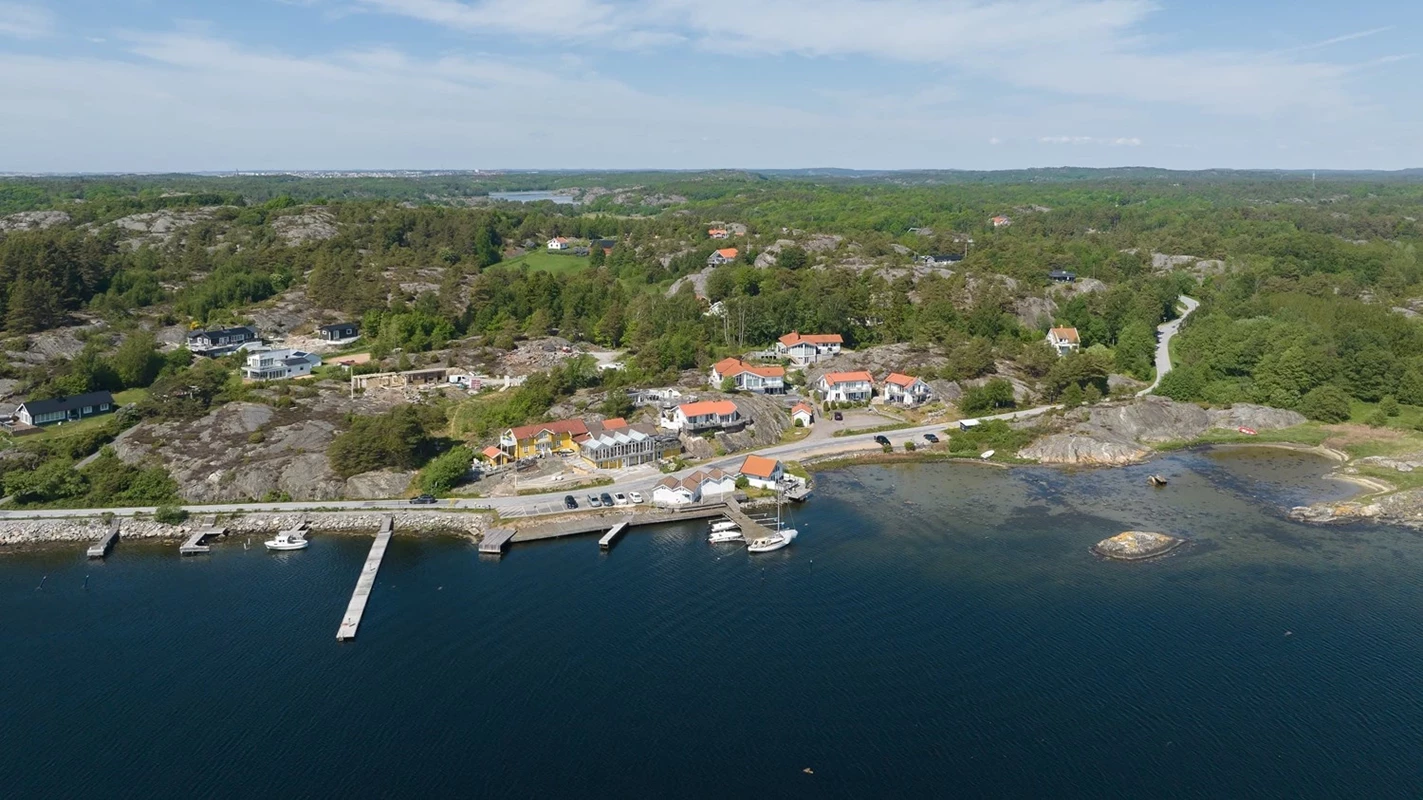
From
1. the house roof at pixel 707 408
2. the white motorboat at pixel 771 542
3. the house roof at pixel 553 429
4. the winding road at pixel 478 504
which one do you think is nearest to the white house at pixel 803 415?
the winding road at pixel 478 504

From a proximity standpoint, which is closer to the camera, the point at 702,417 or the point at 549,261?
the point at 702,417

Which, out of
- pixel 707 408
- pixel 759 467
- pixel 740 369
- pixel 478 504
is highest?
pixel 740 369

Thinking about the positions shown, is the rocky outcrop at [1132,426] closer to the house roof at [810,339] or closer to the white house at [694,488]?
the white house at [694,488]

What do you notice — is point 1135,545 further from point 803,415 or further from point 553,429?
point 553,429

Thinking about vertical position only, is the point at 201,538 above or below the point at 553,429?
below

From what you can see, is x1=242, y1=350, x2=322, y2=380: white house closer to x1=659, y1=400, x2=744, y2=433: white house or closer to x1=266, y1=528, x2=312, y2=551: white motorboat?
x1=266, y1=528, x2=312, y2=551: white motorboat

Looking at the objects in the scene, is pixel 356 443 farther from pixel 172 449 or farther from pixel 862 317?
pixel 862 317

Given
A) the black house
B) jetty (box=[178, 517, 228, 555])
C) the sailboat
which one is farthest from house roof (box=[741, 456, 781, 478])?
the black house

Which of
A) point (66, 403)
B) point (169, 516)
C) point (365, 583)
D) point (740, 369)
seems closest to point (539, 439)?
point (365, 583)
